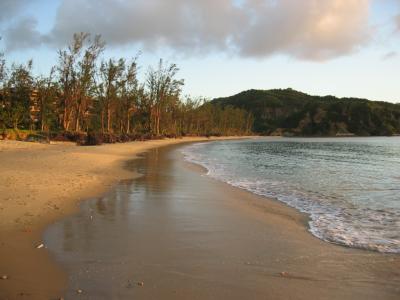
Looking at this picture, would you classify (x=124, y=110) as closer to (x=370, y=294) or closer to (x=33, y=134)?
(x=33, y=134)

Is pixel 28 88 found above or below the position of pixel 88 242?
above

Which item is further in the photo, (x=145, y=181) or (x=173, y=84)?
(x=173, y=84)

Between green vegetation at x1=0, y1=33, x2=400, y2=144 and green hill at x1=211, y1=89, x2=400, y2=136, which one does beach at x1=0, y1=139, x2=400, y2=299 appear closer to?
green vegetation at x1=0, y1=33, x2=400, y2=144

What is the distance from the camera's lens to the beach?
16.9 feet

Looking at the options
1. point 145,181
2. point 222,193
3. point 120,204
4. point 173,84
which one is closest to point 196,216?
point 120,204

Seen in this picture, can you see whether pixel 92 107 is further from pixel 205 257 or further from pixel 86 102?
pixel 205 257

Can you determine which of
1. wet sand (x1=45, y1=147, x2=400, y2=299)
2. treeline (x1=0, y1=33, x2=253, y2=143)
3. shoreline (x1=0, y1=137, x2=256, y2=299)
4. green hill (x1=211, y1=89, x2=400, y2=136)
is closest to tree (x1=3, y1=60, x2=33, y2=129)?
treeline (x1=0, y1=33, x2=253, y2=143)

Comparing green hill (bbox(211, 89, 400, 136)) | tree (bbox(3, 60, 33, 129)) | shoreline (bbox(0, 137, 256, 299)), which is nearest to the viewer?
shoreline (bbox(0, 137, 256, 299))

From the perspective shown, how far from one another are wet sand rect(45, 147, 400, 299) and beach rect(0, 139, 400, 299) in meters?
0.02

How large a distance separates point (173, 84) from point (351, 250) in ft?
251

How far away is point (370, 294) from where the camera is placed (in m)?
5.18

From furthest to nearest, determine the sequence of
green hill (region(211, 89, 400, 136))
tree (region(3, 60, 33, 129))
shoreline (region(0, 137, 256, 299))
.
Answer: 1. green hill (region(211, 89, 400, 136))
2. tree (region(3, 60, 33, 129))
3. shoreline (region(0, 137, 256, 299))

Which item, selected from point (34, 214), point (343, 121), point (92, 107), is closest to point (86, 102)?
point (92, 107)

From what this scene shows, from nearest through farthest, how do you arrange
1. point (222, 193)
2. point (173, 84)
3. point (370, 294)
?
point (370, 294)
point (222, 193)
point (173, 84)
